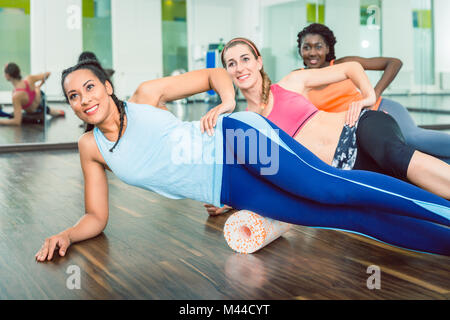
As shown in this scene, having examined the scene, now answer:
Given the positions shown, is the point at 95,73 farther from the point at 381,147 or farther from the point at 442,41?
the point at 442,41

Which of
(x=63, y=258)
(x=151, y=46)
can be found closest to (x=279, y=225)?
(x=63, y=258)

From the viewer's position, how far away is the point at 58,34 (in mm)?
5348

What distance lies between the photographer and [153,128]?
6.06 feet

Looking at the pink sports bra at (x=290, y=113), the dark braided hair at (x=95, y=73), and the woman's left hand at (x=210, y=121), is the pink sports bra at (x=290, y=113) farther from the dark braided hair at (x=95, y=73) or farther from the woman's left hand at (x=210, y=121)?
the dark braided hair at (x=95, y=73)

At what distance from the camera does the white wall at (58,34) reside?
5.32 metres

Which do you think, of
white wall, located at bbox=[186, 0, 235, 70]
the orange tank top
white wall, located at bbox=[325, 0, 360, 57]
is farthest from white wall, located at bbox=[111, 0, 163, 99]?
the orange tank top

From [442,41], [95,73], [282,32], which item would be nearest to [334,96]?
[95,73]

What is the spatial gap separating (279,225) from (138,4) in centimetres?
436

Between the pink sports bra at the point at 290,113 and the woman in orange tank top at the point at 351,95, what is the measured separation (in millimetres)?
441

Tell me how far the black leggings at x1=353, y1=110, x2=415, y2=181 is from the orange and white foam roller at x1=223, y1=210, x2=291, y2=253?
1.56 ft

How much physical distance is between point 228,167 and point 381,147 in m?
0.64

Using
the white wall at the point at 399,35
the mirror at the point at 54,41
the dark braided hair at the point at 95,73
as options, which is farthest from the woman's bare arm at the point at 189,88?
the white wall at the point at 399,35

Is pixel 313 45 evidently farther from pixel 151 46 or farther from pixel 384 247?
pixel 151 46

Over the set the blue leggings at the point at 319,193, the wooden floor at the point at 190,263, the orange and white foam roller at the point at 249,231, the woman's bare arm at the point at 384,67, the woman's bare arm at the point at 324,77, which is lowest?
the wooden floor at the point at 190,263
